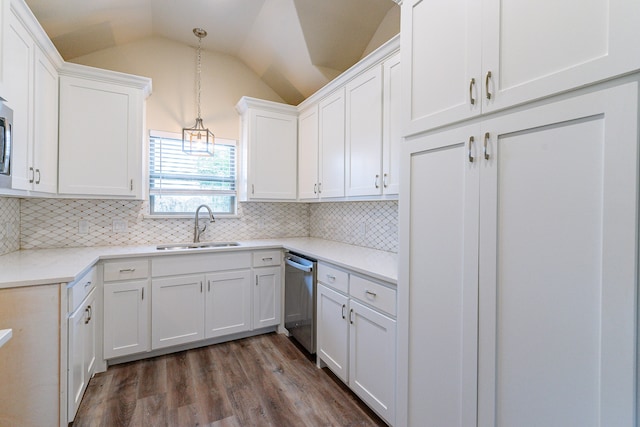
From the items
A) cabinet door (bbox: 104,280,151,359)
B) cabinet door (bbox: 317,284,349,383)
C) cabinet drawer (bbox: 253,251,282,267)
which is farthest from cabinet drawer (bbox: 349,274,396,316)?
cabinet door (bbox: 104,280,151,359)

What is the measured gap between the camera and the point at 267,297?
9.84 feet

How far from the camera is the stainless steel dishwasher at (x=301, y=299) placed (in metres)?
2.46

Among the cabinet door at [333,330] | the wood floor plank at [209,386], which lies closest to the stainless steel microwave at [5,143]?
the wood floor plank at [209,386]

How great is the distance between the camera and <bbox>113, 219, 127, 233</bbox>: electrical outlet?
2813 mm

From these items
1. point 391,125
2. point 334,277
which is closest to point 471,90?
point 391,125

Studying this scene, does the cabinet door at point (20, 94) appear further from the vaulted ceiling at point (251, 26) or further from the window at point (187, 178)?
the window at point (187, 178)

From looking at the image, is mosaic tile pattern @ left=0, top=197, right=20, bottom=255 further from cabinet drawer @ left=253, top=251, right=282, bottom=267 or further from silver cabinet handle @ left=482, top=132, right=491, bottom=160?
silver cabinet handle @ left=482, top=132, right=491, bottom=160

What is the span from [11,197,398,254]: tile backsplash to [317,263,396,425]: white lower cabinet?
681 mm

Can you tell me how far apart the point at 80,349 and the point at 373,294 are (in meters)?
1.87

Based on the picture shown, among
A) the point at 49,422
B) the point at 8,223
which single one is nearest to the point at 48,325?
the point at 49,422

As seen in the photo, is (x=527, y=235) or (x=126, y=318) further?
(x=126, y=318)

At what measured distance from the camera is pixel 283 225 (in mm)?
3668

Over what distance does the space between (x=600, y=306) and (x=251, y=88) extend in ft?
11.5

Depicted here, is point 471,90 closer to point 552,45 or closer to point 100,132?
point 552,45
